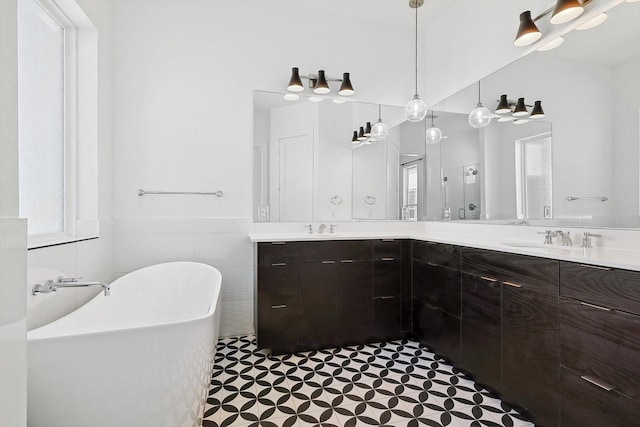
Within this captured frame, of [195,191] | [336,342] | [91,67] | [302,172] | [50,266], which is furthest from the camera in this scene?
[302,172]

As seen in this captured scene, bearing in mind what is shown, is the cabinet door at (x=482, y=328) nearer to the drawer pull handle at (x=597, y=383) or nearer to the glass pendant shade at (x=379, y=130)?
the drawer pull handle at (x=597, y=383)

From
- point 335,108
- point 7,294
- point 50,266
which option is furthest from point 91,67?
point 7,294

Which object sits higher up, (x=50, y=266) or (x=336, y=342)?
(x=50, y=266)

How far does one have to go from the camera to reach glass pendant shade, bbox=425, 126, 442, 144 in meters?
3.26

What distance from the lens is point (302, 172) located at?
10.1 feet

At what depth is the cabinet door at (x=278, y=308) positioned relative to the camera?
2482mm

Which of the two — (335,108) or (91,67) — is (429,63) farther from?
A: (91,67)

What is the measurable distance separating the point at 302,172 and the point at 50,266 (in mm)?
1938

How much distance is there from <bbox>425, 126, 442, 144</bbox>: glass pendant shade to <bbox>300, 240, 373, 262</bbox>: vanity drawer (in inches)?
52.9

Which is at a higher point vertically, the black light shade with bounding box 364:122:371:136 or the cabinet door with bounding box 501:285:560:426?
the black light shade with bounding box 364:122:371:136

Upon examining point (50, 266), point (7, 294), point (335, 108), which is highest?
point (335, 108)

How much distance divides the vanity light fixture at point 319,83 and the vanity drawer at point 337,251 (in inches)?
55.5

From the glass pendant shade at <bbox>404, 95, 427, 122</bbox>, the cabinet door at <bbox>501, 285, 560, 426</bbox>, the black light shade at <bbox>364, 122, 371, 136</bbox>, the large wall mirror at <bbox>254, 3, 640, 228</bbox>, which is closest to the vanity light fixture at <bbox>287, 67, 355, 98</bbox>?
the large wall mirror at <bbox>254, 3, 640, 228</bbox>

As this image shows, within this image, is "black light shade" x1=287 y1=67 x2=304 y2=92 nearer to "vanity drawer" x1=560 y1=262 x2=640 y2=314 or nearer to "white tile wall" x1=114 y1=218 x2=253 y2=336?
"white tile wall" x1=114 y1=218 x2=253 y2=336
